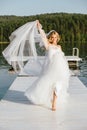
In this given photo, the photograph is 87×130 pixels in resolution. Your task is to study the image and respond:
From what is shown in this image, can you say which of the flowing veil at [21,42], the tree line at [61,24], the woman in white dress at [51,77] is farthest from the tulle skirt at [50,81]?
the tree line at [61,24]

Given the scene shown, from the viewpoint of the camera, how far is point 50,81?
7.31m

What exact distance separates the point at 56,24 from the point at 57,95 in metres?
88.4

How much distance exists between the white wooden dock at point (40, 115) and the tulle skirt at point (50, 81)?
0.21 meters

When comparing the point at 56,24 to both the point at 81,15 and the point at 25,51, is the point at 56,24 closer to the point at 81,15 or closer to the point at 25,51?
the point at 81,15

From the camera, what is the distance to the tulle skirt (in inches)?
287

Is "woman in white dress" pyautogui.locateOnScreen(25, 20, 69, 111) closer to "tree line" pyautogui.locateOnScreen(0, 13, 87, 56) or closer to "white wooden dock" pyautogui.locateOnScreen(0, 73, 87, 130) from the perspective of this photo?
"white wooden dock" pyautogui.locateOnScreen(0, 73, 87, 130)

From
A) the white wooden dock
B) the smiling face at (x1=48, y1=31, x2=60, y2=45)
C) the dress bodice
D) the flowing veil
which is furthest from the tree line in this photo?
the dress bodice

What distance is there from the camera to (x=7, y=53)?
8.23m

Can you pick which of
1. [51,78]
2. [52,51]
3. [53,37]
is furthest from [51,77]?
[53,37]

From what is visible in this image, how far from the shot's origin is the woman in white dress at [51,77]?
7293 millimetres

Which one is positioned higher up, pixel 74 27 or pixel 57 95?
pixel 57 95

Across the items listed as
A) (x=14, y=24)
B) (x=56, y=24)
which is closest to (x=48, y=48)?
(x=14, y=24)

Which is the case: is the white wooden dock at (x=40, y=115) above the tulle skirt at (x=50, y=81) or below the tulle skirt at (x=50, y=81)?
below

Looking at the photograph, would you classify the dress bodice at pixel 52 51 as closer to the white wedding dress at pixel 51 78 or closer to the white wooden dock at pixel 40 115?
the white wedding dress at pixel 51 78
